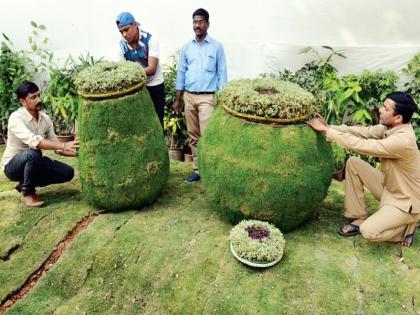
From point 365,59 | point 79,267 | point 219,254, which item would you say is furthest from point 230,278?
point 365,59

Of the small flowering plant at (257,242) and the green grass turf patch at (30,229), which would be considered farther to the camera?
the green grass turf patch at (30,229)

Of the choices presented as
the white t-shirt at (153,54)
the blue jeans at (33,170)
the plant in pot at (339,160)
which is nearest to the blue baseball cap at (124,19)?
the white t-shirt at (153,54)

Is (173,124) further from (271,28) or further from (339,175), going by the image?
(339,175)

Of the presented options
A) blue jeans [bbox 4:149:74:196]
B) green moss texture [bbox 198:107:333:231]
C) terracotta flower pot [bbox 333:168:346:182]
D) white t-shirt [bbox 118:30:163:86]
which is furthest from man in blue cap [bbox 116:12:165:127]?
terracotta flower pot [bbox 333:168:346:182]

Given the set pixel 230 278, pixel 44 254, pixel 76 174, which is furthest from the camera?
pixel 76 174

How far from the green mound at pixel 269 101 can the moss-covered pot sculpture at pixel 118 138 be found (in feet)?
2.94

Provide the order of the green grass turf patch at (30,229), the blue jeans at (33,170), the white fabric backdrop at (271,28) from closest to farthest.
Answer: the green grass turf patch at (30,229) < the blue jeans at (33,170) < the white fabric backdrop at (271,28)

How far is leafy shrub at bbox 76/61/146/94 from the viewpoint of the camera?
409 cm

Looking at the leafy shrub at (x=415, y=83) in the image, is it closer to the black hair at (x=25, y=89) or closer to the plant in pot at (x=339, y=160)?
the plant in pot at (x=339, y=160)

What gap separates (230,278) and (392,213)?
60.9 inches

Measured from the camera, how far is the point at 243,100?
3.80 metres

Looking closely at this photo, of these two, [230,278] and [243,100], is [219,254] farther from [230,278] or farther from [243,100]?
[243,100]

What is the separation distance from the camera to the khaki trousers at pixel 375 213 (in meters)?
3.78

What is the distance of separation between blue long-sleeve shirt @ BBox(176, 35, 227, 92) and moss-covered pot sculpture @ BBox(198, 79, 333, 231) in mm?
1180
